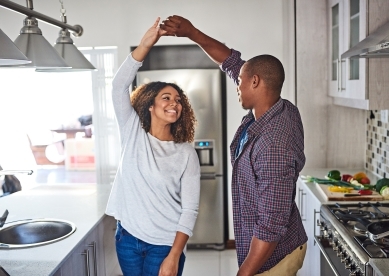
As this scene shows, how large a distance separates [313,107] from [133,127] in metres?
2.10

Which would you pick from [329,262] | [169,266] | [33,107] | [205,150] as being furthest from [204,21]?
[33,107]

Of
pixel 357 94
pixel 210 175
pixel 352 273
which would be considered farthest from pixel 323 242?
pixel 210 175

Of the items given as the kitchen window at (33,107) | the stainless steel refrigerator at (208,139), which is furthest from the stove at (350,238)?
the kitchen window at (33,107)

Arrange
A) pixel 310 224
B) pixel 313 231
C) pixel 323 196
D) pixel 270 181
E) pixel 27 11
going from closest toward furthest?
pixel 270 181 → pixel 27 11 → pixel 323 196 → pixel 313 231 → pixel 310 224

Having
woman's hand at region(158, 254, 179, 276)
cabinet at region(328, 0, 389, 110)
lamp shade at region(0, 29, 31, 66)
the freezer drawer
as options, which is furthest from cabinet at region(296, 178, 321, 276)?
lamp shade at region(0, 29, 31, 66)

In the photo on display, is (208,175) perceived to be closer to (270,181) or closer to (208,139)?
(208,139)

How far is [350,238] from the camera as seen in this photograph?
191cm

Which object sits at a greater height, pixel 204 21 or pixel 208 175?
pixel 204 21

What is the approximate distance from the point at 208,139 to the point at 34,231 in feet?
7.07

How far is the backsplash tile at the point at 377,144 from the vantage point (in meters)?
3.03

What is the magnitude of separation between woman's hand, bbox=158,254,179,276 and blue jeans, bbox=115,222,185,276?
0.13 ft

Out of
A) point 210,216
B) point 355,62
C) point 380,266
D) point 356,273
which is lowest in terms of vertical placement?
point 210,216

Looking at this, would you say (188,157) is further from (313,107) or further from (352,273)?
(313,107)

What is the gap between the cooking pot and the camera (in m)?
1.81
